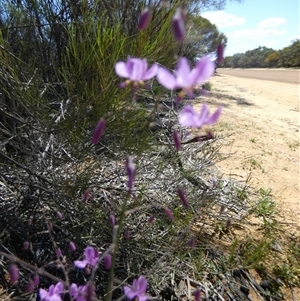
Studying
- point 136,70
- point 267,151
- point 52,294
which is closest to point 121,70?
point 136,70

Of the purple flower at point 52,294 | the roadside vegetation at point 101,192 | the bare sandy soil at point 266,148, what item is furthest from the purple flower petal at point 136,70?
the bare sandy soil at point 266,148

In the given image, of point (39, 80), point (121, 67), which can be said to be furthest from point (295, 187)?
point (121, 67)

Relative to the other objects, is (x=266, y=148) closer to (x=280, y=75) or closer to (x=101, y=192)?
(x=101, y=192)

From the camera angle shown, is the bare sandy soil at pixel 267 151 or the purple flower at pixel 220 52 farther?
the bare sandy soil at pixel 267 151

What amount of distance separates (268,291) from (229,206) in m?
0.79

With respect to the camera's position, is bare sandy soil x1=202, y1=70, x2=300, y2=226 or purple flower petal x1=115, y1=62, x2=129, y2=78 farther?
bare sandy soil x1=202, y1=70, x2=300, y2=226

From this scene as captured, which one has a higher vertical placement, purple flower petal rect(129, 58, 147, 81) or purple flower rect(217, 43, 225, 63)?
purple flower rect(217, 43, 225, 63)

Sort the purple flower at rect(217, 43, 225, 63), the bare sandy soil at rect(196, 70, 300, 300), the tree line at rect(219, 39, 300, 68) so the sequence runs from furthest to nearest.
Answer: the tree line at rect(219, 39, 300, 68), the bare sandy soil at rect(196, 70, 300, 300), the purple flower at rect(217, 43, 225, 63)

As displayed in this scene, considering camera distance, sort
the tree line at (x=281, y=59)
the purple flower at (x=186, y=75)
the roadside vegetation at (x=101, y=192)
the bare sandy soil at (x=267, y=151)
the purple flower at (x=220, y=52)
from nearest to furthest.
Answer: the purple flower at (x=186, y=75) → the purple flower at (x=220, y=52) → the roadside vegetation at (x=101, y=192) → the bare sandy soil at (x=267, y=151) → the tree line at (x=281, y=59)

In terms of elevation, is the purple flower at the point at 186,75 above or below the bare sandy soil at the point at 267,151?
above

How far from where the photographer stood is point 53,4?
2.79m

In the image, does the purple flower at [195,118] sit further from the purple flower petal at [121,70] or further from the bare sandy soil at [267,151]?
the bare sandy soil at [267,151]

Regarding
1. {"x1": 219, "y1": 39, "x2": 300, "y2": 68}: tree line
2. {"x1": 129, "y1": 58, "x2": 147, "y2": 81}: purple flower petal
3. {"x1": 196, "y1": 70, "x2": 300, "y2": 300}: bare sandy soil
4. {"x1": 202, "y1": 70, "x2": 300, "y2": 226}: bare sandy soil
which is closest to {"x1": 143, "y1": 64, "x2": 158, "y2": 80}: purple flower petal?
{"x1": 129, "y1": 58, "x2": 147, "y2": 81}: purple flower petal

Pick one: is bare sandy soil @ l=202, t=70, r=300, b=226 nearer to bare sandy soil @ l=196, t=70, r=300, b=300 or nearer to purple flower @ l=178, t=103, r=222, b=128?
bare sandy soil @ l=196, t=70, r=300, b=300
